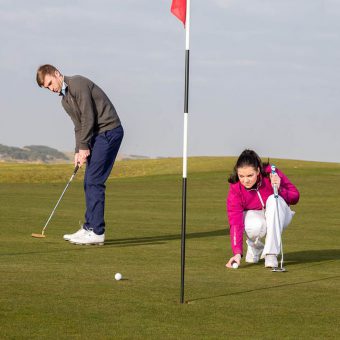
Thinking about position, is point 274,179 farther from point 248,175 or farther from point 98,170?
point 98,170

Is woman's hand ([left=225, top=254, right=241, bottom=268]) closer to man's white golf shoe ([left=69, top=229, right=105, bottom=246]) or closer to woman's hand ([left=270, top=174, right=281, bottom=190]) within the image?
woman's hand ([left=270, top=174, right=281, bottom=190])

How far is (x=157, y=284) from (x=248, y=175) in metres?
1.81

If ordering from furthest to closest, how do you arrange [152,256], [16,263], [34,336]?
[152,256], [16,263], [34,336]

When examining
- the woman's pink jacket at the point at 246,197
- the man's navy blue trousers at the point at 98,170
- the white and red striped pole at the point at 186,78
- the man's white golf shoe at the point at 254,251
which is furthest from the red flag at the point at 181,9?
the man's navy blue trousers at the point at 98,170

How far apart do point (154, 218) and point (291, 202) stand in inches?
305

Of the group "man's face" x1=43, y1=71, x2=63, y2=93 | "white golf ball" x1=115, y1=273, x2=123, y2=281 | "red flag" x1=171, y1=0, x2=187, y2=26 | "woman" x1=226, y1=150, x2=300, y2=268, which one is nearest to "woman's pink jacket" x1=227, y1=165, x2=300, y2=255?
"woman" x1=226, y1=150, x2=300, y2=268

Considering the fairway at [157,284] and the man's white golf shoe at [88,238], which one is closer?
the fairway at [157,284]

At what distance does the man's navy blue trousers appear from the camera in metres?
11.8

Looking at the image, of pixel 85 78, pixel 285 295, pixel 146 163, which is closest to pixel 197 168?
pixel 146 163

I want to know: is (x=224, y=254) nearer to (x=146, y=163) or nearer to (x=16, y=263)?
(x=16, y=263)

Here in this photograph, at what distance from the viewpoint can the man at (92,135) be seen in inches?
454

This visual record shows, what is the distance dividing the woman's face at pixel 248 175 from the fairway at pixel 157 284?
0.90 meters

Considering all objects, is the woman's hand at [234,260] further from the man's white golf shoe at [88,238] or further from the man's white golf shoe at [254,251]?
the man's white golf shoe at [88,238]

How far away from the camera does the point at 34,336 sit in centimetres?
555
